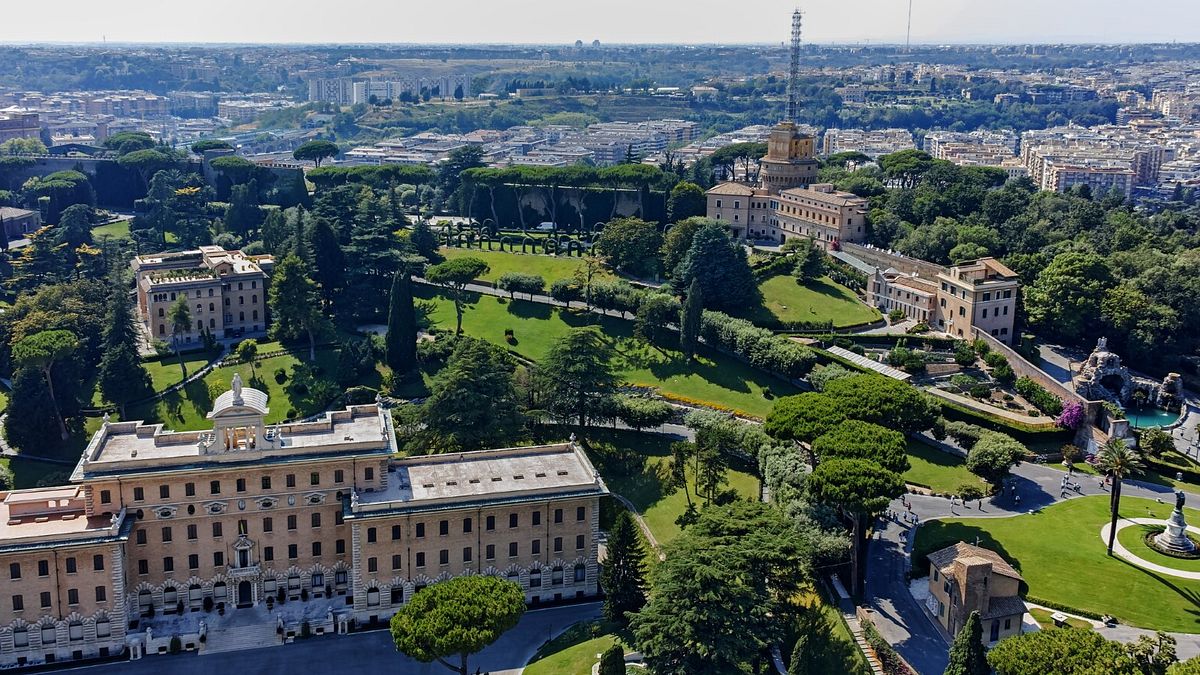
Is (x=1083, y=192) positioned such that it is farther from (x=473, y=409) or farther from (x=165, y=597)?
(x=165, y=597)

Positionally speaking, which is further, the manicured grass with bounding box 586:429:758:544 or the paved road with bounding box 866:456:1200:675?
the manicured grass with bounding box 586:429:758:544

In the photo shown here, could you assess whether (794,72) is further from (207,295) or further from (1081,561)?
(1081,561)

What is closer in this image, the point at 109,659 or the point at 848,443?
the point at 109,659

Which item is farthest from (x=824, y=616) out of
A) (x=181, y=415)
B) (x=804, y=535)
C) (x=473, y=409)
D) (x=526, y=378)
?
(x=181, y=415)

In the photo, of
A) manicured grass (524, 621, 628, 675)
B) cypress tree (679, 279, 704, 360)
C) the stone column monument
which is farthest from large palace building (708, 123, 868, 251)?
manicured grass (524, 621, 628, 675)

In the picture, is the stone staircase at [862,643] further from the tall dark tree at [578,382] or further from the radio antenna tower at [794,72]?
the radio antenna tower at [794,72]

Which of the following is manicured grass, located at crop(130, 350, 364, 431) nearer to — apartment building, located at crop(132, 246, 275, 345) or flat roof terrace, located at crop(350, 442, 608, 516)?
apartment building, located at crop(132, 246, 275, 345)
